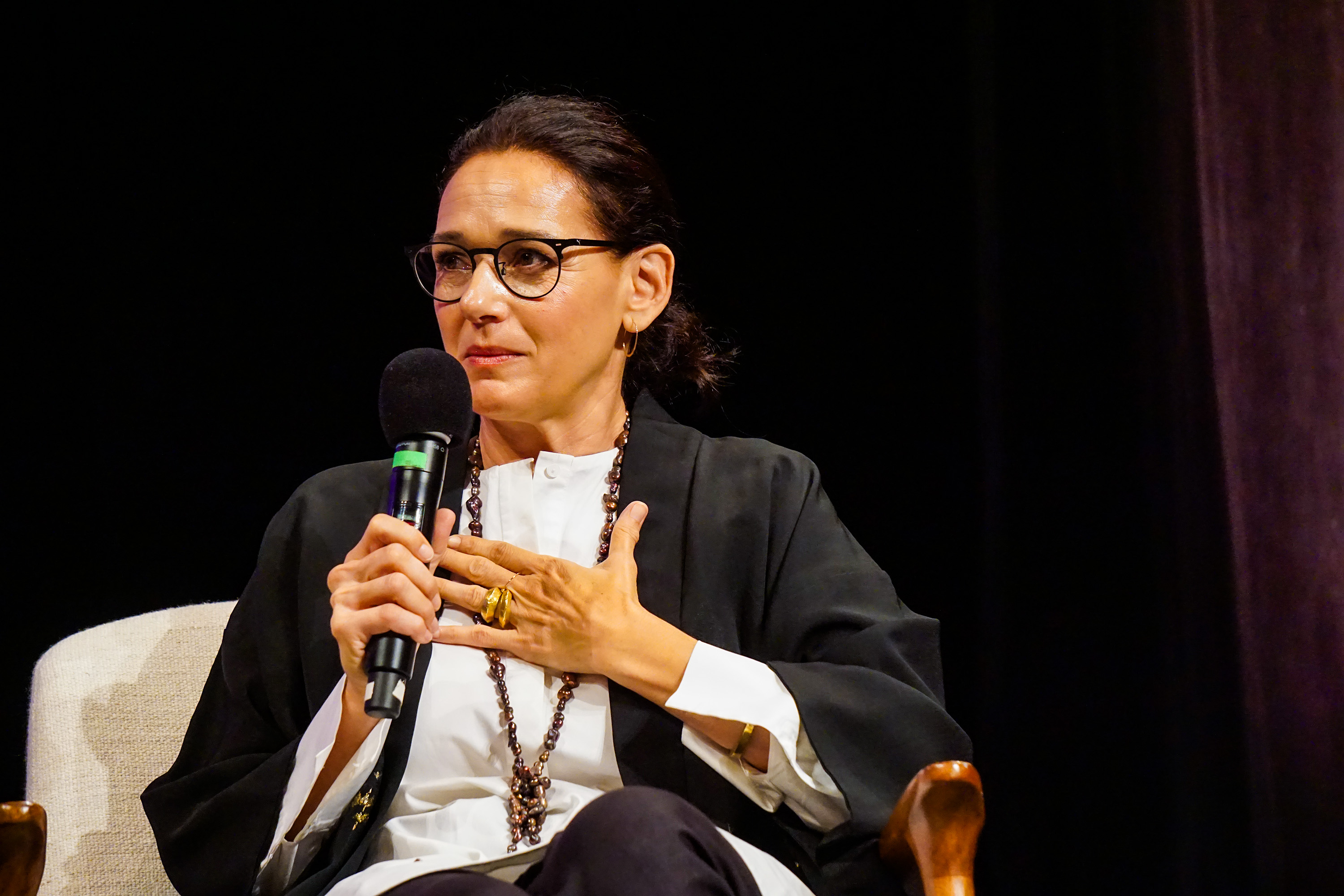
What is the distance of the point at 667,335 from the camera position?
78.0 inches

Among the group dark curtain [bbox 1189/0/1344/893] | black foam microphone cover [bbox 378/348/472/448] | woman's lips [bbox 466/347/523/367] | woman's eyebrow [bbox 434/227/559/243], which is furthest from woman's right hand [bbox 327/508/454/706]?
dark curtain [bbox 1189/0/1344/893]

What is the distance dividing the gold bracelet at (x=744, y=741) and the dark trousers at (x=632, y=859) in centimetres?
18

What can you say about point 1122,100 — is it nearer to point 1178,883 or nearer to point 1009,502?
point 1009,502

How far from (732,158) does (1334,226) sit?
1.14 m

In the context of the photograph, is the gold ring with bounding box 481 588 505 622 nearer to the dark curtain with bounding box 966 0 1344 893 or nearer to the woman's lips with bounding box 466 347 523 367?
the woman's lips with bounding box 466 347 523 367

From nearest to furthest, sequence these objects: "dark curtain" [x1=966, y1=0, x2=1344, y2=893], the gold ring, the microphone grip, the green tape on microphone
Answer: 1. the microphone grip
2. the green tape on microphone
3. the gold ring
4. "dark curtain" [x1=966, y1=0, x2=1344, y2=893]

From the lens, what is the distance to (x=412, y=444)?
118 cm

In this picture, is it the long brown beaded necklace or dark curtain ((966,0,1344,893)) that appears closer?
the long brown beaded necklace

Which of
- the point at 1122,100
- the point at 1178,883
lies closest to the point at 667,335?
the point at 1122,100

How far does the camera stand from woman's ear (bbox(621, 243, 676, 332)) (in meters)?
1.80

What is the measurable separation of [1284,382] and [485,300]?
1.29 meters

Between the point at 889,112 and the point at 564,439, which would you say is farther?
the point at 889,112

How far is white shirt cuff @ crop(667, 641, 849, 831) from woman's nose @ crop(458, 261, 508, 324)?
54 cm

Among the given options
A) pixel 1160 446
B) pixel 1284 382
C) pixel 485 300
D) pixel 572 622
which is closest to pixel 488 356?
pixel 485 300
